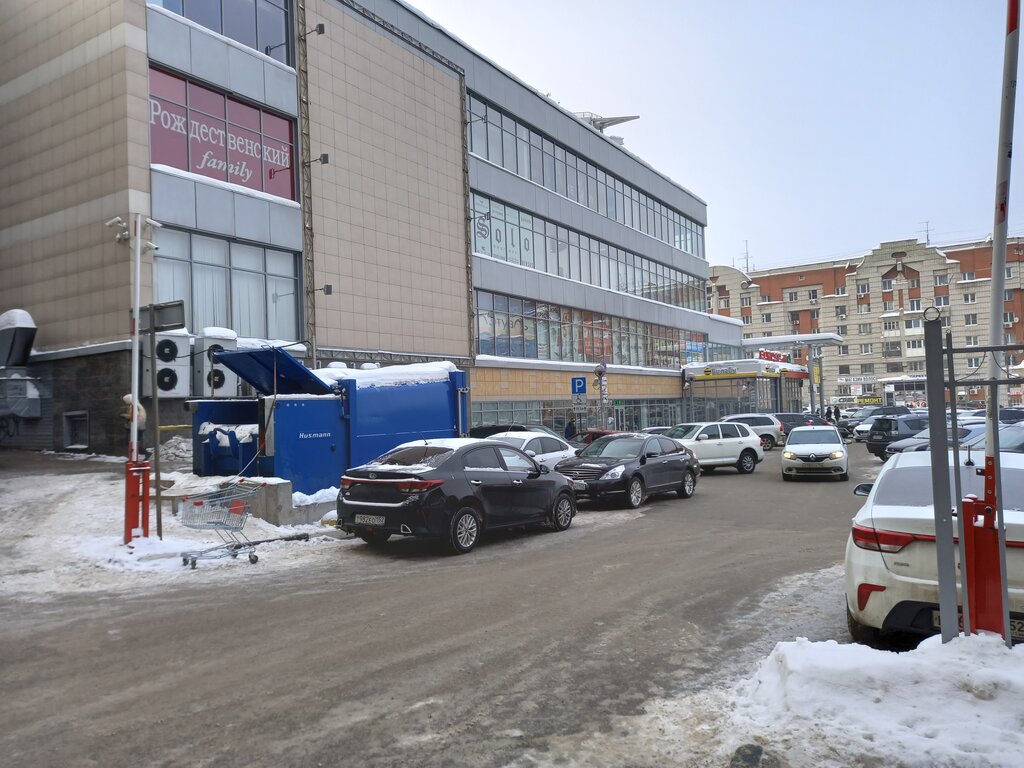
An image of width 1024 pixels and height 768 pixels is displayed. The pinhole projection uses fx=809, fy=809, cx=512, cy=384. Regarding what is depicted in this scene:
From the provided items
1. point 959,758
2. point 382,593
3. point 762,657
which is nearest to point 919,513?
point 762,657

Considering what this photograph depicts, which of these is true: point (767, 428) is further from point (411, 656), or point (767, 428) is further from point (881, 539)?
point (411, 656)

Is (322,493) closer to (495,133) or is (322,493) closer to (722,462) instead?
(722,462)

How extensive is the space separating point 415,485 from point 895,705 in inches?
293

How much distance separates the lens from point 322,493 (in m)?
14.6

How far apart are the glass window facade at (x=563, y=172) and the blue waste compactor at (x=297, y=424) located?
64.6 feet

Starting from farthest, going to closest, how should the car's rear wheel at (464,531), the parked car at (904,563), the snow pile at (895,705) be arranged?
the car's rear wheel at (464,531) < the parked car at (904,563) < the snow pile at (895,705)

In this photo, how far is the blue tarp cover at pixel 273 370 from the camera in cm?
1523

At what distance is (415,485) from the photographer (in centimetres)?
1102

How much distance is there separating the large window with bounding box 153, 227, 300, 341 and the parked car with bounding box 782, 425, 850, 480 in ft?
49.1

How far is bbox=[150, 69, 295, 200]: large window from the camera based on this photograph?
21.5 meters

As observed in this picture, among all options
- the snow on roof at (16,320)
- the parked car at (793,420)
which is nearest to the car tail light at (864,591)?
the snow on roof at (16,320)

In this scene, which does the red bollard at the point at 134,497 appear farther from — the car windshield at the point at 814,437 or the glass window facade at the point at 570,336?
the glass window facade at the point at 570,336

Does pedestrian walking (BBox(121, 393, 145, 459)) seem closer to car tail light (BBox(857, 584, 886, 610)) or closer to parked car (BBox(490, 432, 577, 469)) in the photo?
parked car (BBox(490, 432, 577, 469))

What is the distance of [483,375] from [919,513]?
27.5m
